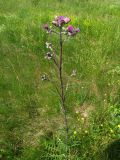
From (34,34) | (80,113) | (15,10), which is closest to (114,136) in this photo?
(80,113)

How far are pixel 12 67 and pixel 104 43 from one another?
1546 mm

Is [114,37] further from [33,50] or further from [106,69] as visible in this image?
[33,50]

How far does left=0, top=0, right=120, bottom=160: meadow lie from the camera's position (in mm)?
2955

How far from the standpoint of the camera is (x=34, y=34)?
17.2 feet

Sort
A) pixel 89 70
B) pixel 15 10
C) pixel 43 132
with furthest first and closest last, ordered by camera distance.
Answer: pixel 15 10 < pixel 89 70 < pixel 43 132

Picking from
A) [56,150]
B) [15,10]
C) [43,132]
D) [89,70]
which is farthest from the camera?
[15,10]

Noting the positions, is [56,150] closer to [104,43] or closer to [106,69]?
[106,69]

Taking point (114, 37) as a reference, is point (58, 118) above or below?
below

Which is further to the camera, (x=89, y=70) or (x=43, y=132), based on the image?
(x=89, y=70)

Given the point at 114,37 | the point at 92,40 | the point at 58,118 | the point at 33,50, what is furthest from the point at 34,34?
the point at 58,118

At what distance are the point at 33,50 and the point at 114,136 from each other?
7.29ft

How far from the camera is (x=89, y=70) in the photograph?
4125 millimetres

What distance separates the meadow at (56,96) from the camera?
2955 mm

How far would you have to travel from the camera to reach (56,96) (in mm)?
3682
